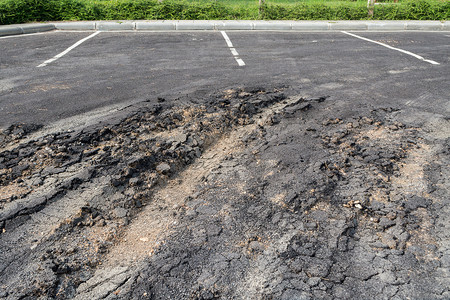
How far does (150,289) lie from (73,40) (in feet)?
28.2

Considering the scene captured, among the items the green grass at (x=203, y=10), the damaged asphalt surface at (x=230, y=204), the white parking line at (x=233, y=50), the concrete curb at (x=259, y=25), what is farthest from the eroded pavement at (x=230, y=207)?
the green grass at (x=203, y=10)

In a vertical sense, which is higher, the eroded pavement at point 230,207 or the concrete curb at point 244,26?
the concrete curb at point 244,26

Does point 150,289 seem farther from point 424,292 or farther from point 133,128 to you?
point 133,128

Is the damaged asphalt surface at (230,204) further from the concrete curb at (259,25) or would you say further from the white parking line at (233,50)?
the concrete curb at (259,25)

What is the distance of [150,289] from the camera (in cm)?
239

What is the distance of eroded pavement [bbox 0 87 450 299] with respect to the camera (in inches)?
96.5

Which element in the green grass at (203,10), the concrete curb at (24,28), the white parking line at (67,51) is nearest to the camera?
the white parking line at (67,51)

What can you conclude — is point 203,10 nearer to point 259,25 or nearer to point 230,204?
point 259,25

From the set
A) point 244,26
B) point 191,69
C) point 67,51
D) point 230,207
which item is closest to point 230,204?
point 230,207

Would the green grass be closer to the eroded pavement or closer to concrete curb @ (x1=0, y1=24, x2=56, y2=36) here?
concrete curb @ (x1=0, y1=24, x2=56, y2=36)

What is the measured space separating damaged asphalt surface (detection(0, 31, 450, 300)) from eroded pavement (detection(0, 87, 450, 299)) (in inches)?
0.5

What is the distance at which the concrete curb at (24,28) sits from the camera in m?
9.97

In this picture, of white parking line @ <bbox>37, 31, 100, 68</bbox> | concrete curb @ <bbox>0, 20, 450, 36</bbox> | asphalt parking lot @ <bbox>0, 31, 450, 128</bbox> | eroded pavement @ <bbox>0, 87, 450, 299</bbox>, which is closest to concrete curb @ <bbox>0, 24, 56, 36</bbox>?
concrete curb @ <bbox>0, 20, 450, 36</bbox>

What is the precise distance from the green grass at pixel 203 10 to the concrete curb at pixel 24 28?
1015mm
